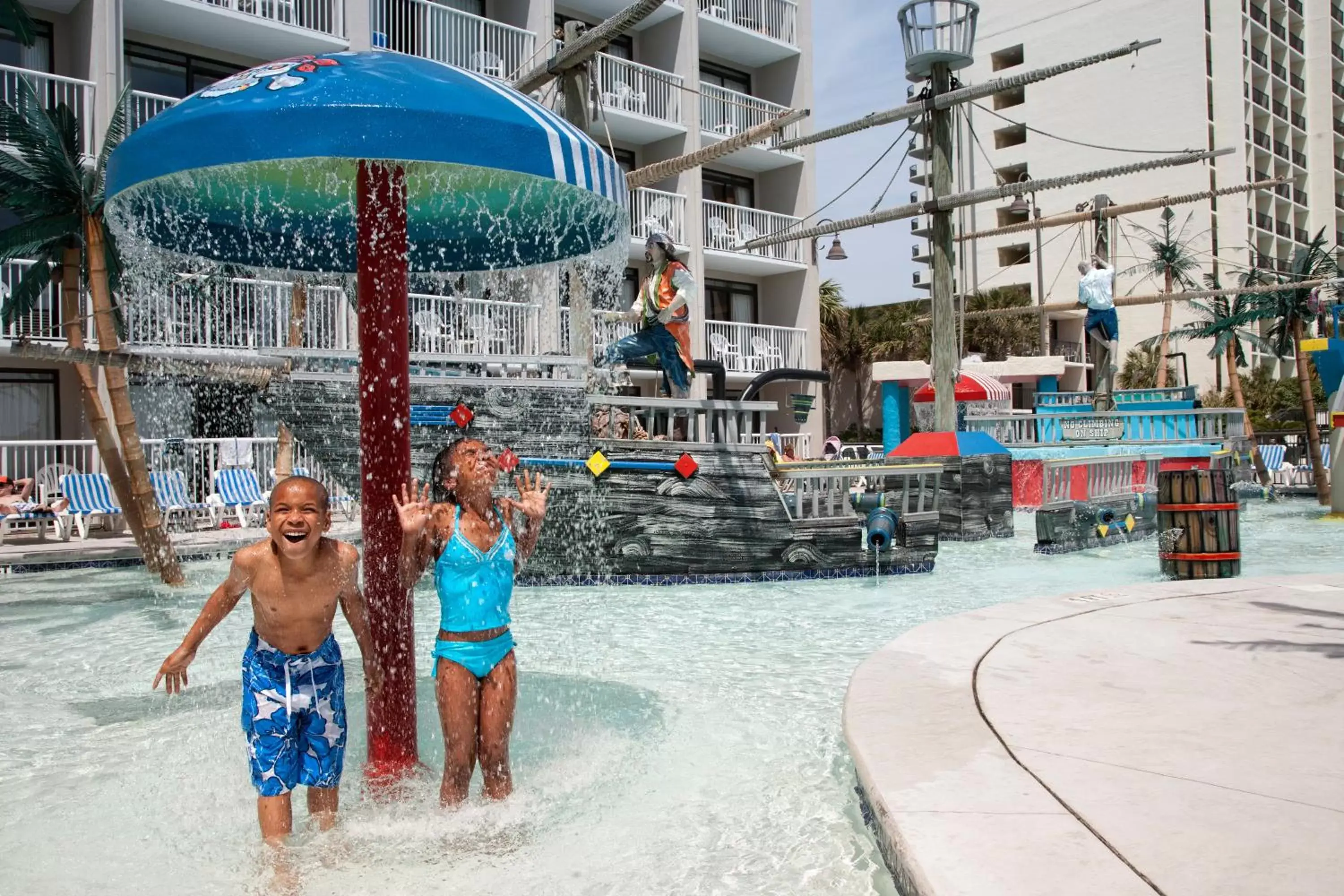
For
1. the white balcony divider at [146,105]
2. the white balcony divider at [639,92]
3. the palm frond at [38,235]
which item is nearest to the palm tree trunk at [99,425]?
the palm frond at [38,235]

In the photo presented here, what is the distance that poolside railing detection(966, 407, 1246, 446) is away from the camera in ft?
63.6

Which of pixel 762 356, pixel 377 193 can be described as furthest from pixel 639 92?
pixel 377 193

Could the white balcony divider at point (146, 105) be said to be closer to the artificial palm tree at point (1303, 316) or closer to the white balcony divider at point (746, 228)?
the white balcony divider at point (746, 228)

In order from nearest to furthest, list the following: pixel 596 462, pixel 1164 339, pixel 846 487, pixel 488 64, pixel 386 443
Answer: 1. pixel 386 443
2. pixel 596 462
3. pixel 846 487
4. pixel 488 64
5. pixel 1164 339

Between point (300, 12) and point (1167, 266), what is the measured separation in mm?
34833

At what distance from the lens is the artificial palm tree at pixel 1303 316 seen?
21031 mm

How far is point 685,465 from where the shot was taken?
32.9 feet

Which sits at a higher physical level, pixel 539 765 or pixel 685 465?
pixel 685 465

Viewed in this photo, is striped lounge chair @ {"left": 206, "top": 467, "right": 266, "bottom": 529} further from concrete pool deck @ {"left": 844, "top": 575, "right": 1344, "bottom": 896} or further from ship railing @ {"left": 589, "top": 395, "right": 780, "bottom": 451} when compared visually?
concrete pool deck @ {"left": 844, "top": 575, "right": 1344, "bottom": 896}

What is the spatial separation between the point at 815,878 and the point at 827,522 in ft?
24.9

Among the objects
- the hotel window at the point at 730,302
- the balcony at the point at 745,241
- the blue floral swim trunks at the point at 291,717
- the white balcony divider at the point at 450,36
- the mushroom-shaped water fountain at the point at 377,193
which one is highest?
the white balcony divider at the point at 450,36

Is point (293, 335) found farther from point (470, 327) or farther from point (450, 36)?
point (450, 36)

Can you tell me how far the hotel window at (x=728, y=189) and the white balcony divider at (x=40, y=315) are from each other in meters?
15.1

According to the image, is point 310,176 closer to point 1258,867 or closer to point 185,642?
point 185,642
